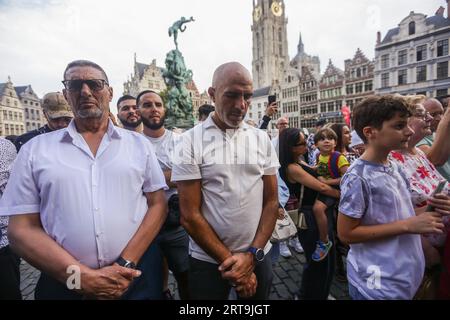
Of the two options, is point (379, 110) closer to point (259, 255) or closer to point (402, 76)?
point (259, 255)

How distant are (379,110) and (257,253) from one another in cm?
141

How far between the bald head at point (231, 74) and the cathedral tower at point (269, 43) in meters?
70.7

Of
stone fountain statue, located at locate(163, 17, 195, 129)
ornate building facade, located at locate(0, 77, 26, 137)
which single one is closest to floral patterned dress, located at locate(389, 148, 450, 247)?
stone fountain statue, located at locate(163, 17, 195, 129)

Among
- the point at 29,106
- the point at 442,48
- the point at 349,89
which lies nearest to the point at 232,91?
the point at 442,48

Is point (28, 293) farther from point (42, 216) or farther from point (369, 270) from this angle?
point (369, 270)

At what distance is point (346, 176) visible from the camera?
1.71m

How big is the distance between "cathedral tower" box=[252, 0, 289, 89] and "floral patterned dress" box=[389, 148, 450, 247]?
70.4 metres

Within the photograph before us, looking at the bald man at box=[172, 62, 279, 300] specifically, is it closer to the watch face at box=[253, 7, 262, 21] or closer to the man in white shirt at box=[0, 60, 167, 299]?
the man in white shirt at box=[0, 60, 167, 299]

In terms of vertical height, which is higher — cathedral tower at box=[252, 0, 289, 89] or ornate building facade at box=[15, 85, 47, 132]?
cathedral tower at box=[252, 0, 289, 89]

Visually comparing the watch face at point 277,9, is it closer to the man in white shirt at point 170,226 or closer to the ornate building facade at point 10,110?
the ornate building facade at point 10,110

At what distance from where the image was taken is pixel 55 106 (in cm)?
307

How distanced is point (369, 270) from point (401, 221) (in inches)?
16.0

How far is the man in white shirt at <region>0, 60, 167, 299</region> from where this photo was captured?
146 cm

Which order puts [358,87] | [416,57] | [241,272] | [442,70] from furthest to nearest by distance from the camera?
[358,87], [416,57], [442,70], [241,272]
